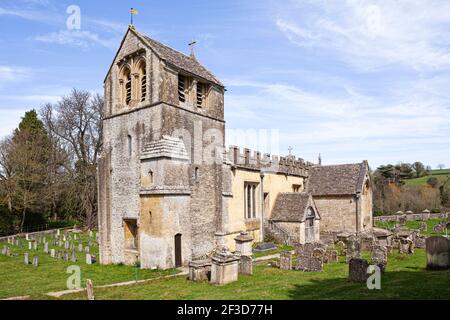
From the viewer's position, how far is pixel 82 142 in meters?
40.5

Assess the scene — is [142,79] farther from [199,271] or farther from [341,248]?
[341,248]

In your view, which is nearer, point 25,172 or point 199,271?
point 199,271

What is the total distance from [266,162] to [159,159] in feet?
39.7

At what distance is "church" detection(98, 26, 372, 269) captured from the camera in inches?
684

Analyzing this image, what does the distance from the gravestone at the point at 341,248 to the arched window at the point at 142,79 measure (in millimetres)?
14402

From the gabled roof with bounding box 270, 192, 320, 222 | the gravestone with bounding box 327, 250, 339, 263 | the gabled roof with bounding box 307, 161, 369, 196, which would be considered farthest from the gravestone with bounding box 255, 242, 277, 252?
the gabled roof with bounding box 307, 161, 369, 196

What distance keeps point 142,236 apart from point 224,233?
517 centimetres

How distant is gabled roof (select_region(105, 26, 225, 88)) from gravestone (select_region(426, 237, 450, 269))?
14163 millimetres

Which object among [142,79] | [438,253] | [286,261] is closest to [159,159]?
[142,79]

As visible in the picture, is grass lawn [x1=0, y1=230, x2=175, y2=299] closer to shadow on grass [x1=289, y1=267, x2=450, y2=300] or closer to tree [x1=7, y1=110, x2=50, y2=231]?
shadow on grass [x1=289, y1=267, x2=450, y2=300]
